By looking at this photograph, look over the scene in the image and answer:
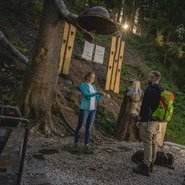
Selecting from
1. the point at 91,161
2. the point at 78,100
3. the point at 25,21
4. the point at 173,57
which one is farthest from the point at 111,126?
the point at 173,57

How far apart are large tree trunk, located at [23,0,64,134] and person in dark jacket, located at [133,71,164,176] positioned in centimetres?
317

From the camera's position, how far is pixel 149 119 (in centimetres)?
824

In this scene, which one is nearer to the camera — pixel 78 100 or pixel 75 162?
pixel 75 162

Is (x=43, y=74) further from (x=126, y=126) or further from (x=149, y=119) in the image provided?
(x=149, y=119)

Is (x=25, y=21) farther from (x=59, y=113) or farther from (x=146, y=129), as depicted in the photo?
(x=146, y=129)

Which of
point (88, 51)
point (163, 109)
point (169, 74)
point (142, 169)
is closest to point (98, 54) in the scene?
point (88, 51)

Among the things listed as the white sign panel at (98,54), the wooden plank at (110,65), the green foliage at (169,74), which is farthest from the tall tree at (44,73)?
the wooden plank at (110,65)

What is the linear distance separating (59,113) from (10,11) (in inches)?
345

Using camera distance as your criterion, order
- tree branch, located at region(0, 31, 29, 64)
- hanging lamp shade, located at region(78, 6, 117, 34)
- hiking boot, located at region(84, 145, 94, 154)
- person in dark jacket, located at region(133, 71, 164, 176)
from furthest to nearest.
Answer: tree branch, located at region(0, 31, 29, 64) → hiking boot, located at region(84, 145, 94, 154) → person in dark jacket, located at region(133, 71, 164, 176) → hanging lamp shade, located at region(78, 6, 117, 34)

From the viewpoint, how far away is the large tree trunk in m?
10.7

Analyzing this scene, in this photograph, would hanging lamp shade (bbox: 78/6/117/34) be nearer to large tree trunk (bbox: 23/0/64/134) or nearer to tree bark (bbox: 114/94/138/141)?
large tree trunk (bbox: 23/0/64/134)

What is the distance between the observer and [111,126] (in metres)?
13.0

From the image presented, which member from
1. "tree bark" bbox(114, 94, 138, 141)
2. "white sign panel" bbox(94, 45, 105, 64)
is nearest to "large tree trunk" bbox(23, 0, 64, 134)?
"tree bark" bbox(114, 94, 138, 141)

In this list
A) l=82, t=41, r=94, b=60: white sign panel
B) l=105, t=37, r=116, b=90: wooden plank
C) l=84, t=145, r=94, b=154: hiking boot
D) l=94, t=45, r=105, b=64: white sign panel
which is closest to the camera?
l=84, t=145, r=94, b=154: hiking boot
